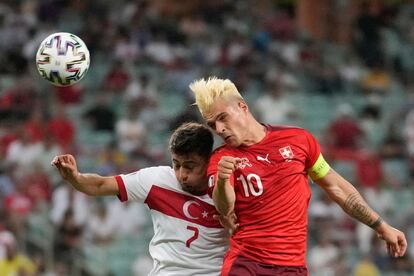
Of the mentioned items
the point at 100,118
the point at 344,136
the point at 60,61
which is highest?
the point at 100,118

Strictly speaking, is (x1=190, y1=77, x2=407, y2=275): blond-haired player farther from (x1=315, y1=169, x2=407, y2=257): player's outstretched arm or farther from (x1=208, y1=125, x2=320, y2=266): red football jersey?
(x1=315, y1=169, x2=407, y2=257): player's outstretched arm

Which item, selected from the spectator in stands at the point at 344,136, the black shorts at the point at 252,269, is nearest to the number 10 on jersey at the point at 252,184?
the black shorts at the point at 252,269

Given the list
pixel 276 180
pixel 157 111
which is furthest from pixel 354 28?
pixel 276 180

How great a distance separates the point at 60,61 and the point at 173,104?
34.0 feet

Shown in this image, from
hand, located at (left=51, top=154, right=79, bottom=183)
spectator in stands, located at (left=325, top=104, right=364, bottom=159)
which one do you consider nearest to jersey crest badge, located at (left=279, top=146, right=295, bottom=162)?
hand, located at (left=51, top=154, right=79, bottom=183)

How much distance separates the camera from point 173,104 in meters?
17.5

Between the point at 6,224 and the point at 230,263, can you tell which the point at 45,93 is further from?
the point at 230,263

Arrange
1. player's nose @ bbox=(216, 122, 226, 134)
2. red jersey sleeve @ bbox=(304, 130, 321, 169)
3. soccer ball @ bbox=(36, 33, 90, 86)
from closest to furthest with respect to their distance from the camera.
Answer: player's nose @ bbox=(216, 122, 226, 134)
red jersey sleeve @ bbox=(304, 130, 321, 169)
soccer ball @ bbox=(36, 33, 90, 86)

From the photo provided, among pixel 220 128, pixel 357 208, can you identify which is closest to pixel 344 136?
pixel 357 208

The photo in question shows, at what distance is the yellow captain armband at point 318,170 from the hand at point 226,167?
2.89 feet

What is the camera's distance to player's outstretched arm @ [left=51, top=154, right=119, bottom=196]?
656 centimetres

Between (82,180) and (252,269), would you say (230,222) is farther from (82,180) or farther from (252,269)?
(82,180)

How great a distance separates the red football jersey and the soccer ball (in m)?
1.30

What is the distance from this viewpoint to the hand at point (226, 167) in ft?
19.6
